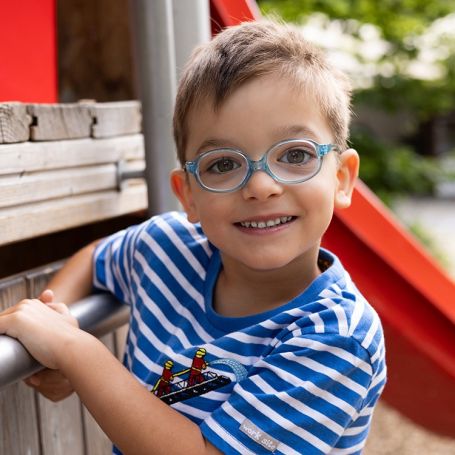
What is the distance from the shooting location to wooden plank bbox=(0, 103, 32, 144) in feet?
5.32

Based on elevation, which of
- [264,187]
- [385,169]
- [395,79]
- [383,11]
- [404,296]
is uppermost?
[264,187]

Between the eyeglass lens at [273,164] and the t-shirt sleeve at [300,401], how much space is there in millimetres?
304

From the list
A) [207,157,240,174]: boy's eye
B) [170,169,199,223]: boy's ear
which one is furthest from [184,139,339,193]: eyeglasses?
[170,169,199,223]: boy's ear

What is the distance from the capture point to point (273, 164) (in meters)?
1.46

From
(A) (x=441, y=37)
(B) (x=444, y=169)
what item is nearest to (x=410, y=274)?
(A) (x=441, y=37)

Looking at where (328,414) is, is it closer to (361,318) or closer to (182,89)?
→ (361,318)

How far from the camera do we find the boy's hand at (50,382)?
59.7 inches

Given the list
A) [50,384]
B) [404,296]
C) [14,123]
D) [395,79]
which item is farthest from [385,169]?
[50,384]

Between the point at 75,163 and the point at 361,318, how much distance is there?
0.83m

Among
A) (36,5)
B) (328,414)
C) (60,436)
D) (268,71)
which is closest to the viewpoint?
(328,414)

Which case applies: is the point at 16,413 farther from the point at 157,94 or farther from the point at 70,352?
the point at 157,94

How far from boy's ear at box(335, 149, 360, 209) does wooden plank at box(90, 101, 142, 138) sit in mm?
677

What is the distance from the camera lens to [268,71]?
1503mm

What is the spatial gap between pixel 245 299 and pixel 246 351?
18 cm
